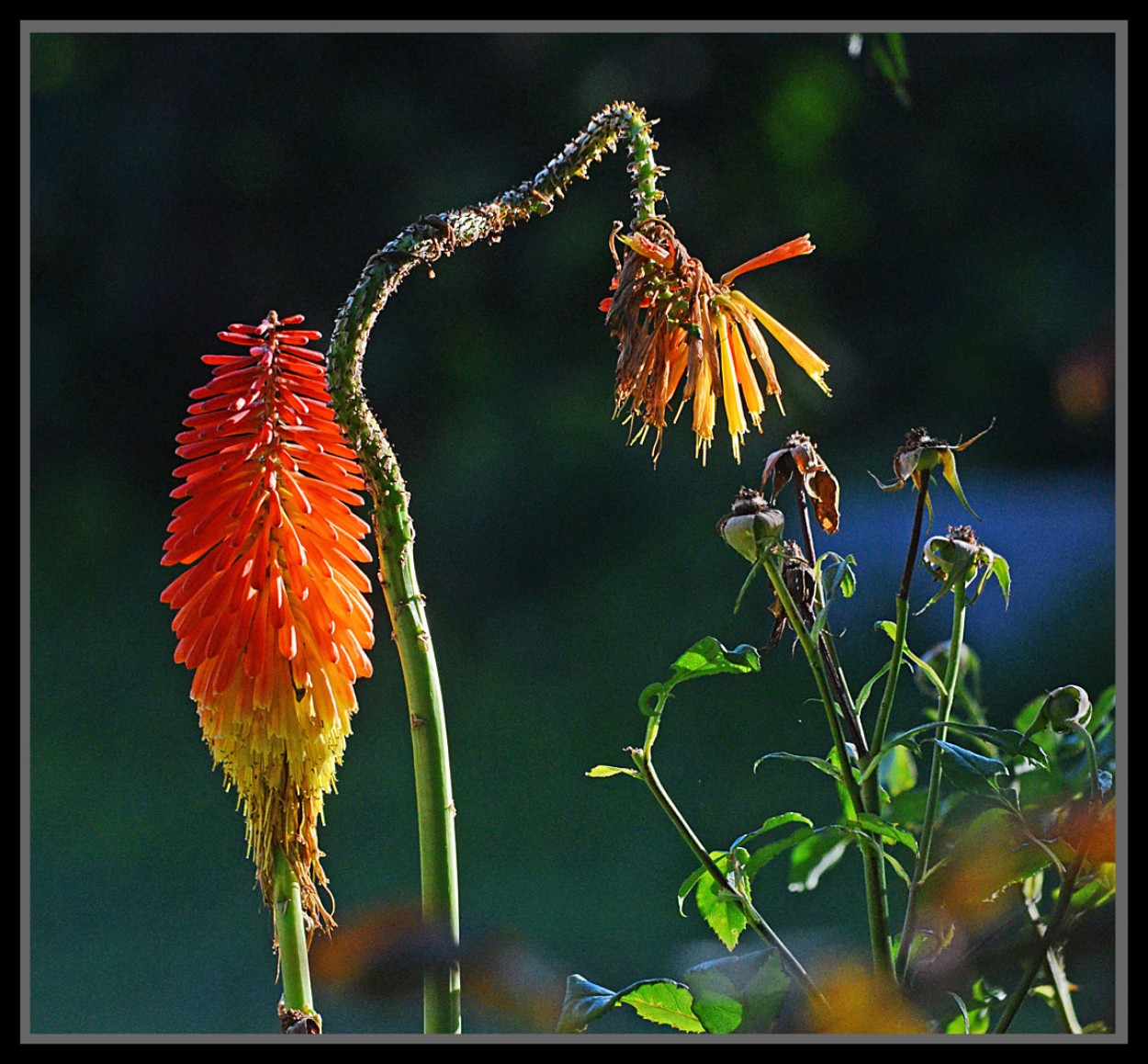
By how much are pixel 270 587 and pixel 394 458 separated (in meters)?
0.06

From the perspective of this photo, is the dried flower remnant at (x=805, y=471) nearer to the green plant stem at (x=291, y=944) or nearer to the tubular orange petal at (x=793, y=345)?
the tubular orange petal at (x=793, y=345)

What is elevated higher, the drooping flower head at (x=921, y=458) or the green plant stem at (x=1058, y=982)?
the drooping flower head at (x=921, y=458)

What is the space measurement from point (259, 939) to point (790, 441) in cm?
85

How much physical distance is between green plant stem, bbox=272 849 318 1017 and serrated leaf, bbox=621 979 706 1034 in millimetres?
85

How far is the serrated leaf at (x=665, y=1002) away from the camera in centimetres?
35

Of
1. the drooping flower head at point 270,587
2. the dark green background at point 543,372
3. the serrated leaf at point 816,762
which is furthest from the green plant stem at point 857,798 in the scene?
the dark green background at point 543,372

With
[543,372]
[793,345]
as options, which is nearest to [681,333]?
[793,345]

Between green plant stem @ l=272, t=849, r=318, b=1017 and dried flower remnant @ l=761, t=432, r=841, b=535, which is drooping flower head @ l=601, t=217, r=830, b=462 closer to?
dried flower remnant @ l=761, t=432, r=841, b=535

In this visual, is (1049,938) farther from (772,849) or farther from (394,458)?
(394,458)

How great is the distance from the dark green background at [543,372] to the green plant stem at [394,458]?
0.81 metres

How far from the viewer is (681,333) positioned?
0.35 meters

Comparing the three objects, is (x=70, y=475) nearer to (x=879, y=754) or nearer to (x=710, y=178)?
(x=710, y=178)

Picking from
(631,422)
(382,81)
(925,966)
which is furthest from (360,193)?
(925,966)

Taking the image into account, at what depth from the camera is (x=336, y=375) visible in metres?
0.34
